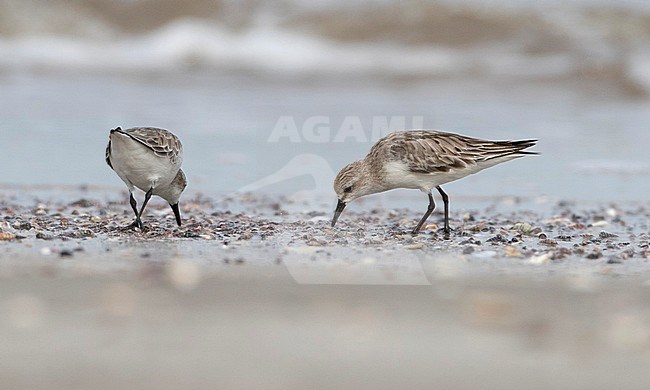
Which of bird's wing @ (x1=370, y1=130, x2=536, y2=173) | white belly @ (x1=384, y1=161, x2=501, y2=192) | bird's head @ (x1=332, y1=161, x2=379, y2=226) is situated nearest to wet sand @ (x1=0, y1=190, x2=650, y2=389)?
bird's head @ (x1=332, y1=161, x2=379, y2=226)

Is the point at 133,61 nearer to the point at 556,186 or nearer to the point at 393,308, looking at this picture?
the point at 556,186

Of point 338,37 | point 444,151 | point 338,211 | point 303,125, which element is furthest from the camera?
point 338,37

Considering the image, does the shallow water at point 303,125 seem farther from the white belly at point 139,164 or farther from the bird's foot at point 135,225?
the bird's foot at point 135,225

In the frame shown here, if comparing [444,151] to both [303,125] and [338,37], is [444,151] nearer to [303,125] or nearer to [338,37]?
[303,125]

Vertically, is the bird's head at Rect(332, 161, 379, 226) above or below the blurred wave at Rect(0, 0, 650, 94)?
below

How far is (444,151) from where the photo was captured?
6.29m

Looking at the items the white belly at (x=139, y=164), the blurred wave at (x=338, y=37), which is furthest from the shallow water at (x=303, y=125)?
the white belly at (x=139, y=164)

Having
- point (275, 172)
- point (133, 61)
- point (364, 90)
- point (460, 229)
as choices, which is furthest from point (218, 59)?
point (460, 229)

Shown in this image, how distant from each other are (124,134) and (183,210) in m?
1.57

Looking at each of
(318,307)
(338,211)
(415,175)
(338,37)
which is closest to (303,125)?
(338,211)

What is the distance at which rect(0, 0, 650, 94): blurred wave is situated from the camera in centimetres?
1517

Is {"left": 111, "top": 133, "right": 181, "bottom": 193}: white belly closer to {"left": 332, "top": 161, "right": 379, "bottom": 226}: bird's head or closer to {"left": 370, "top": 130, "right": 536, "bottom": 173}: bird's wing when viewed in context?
{"left": 332, "top": 161, "right": 379, "bottom": 226}: bird's head

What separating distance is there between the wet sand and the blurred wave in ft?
30.3

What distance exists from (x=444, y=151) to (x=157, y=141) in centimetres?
191
